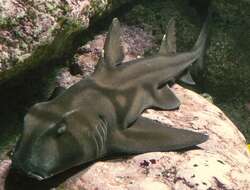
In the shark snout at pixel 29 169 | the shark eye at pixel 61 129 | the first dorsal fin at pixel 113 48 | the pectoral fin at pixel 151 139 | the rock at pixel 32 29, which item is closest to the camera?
the shark snout at pixel 29 169

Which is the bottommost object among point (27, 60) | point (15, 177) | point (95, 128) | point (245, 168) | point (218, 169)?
point (245, 168)

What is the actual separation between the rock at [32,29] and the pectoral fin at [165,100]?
49.6 inches

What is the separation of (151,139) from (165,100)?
3.57 feet

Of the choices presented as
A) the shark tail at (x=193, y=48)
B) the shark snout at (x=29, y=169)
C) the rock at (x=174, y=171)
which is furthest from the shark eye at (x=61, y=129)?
A: the shark tail at (x=193, y=48)

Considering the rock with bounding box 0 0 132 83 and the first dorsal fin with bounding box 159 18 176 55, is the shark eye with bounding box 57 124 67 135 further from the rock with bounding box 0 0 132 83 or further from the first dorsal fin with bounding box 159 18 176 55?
the first dorsal fin with bounding box 159 18 176 55

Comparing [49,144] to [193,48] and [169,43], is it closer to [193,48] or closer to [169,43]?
[169,43]

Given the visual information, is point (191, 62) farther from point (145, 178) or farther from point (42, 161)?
point (42, 161)

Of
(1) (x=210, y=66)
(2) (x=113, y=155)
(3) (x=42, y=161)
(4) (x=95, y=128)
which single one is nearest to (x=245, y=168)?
Result: (2) (x=113, y=155)

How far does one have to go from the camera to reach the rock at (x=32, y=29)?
141 inches

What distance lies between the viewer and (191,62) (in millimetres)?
5898

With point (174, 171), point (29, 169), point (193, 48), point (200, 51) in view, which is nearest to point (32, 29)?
point (29, 169)

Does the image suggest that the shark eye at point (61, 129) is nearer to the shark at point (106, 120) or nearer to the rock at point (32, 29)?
the shark at point (106, 120)

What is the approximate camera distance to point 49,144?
3.27 metres

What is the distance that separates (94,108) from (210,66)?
12.2 feet
